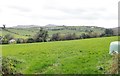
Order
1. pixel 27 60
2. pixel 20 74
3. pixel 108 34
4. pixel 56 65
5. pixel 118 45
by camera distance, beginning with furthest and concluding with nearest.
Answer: pixel 108 34, pixel 27 60, pixel 118 45, pixel 56 65, pixel 20 74

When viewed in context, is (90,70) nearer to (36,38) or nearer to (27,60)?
(27,60)

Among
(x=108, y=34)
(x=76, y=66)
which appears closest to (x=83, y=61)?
(x=76, y=66)

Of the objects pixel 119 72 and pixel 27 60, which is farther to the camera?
pixel 27 60

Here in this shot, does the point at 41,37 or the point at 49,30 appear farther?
the point at 49,30

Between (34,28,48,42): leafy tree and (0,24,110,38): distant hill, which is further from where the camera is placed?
(0,24,110,38): distant hill

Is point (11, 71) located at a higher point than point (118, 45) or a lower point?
lower

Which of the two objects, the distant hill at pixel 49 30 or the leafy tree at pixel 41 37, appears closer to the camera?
the leafy tree at pixel 41 37

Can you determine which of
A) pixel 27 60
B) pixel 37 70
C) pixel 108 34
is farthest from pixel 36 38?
pixel 37 70

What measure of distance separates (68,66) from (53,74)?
2.05m

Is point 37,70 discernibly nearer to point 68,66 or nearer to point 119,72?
point 68,66

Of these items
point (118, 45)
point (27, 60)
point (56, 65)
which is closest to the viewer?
point (56, 65)

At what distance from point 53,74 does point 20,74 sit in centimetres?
251

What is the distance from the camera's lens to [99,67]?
55.6ft

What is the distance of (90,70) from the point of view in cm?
1666
